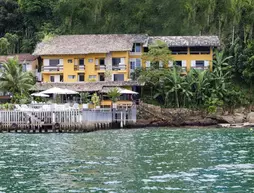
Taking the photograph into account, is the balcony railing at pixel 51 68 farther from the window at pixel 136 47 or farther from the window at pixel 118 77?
the window at pixel 136 47

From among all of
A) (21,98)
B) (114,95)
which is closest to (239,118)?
(114,95)

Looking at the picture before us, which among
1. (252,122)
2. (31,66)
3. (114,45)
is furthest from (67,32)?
(252,122)

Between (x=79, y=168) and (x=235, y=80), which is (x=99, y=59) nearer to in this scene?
(x=235, y=80)

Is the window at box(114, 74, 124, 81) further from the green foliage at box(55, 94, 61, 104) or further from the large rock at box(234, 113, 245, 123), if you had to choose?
the large rock at box(234, 113, 245, 123)

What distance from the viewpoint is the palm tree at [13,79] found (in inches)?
2790

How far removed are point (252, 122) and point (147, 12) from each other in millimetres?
26227

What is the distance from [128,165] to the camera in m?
32.9

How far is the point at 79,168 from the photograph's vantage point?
104 ft

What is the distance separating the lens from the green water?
26594 mm

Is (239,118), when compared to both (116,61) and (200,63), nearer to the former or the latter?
(200,63)

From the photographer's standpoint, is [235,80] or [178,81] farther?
[235,80]

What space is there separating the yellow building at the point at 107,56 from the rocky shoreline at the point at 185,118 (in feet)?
24.3

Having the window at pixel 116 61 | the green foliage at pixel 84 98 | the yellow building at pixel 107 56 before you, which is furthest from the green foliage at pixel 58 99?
the window at pixel 116 61

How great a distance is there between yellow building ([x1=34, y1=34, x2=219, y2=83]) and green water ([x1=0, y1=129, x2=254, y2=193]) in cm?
2860
